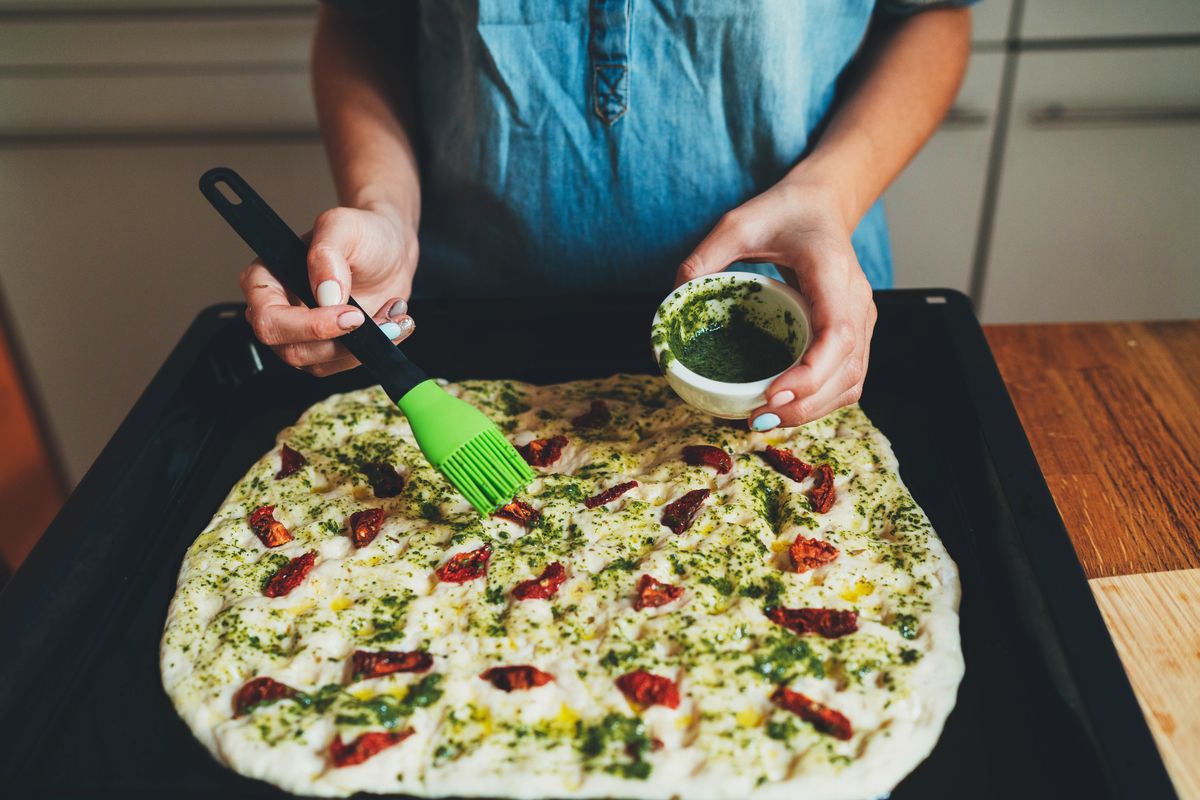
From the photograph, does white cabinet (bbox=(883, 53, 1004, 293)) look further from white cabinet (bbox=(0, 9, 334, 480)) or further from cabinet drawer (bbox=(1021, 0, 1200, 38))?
white cabinet (bbox=(0, 9, 334, 480))

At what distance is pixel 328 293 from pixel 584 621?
0.47 meters

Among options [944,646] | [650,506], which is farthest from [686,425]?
[944,646]

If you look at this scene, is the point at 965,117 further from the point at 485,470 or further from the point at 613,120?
the point at 485,470

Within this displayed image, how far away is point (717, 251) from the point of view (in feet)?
3.71

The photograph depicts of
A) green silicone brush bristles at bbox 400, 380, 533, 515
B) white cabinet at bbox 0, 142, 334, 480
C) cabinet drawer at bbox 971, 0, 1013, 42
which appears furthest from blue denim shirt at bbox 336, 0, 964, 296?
white cabinet at bbox 0, 142, 334, 480

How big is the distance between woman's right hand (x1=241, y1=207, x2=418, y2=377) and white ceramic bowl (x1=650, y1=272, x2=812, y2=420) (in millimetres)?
329

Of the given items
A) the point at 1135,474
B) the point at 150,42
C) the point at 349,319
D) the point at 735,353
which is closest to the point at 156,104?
the point at 150,42

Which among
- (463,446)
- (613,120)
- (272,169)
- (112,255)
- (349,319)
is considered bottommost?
(112,255)

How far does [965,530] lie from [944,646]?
204 mm

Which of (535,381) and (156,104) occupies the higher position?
(156,104)

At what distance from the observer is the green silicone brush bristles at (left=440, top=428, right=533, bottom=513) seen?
3.56ft

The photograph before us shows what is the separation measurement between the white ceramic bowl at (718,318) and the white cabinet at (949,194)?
1.30 metres

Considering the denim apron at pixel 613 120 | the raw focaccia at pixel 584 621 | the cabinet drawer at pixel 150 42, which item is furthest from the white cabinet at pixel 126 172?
the raw focaccia at pixel 584 621

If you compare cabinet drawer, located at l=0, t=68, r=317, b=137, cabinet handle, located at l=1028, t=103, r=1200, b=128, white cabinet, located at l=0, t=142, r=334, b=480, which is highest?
cabinet drawer, located at l=0, t=68, r=317, b=137
